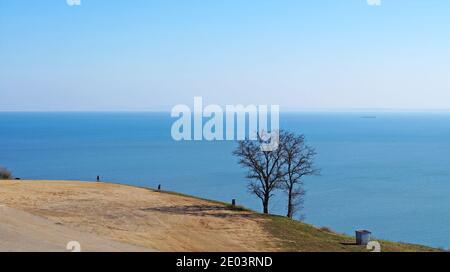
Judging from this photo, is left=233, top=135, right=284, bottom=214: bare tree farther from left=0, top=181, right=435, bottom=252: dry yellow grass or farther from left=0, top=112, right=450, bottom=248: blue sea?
left=0, top=112, right=450, bottom=248: blue sea

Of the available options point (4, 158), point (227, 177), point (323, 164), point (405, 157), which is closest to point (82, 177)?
point (227, 177)

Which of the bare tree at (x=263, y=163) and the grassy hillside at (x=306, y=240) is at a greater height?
the bare tree at (x=263, y=163)

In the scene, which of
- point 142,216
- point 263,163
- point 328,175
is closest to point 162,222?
point 142,216

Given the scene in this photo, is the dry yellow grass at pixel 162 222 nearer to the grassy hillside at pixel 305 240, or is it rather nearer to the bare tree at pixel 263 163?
A: the grassy hillside at pixel 305 240

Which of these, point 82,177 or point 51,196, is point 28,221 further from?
point 82,177

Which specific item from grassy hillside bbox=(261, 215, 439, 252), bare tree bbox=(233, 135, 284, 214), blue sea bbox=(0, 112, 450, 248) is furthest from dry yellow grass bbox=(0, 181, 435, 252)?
blue sea bbox=(0, 112, 450, 248)

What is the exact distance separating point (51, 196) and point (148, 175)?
75710mm

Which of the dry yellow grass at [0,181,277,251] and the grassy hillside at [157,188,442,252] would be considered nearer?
the dry yellow grass at [0,181,277,251]

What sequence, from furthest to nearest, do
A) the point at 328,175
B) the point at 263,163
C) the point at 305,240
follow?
1. the point at 328,175
2. the point at 263,163
3. the point at 305,240

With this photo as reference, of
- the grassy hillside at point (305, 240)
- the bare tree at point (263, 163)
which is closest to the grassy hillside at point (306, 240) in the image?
the grassy hillside at point (305, 240)

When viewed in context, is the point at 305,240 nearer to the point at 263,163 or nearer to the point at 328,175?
the point at 263,163

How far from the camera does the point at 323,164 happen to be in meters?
121
